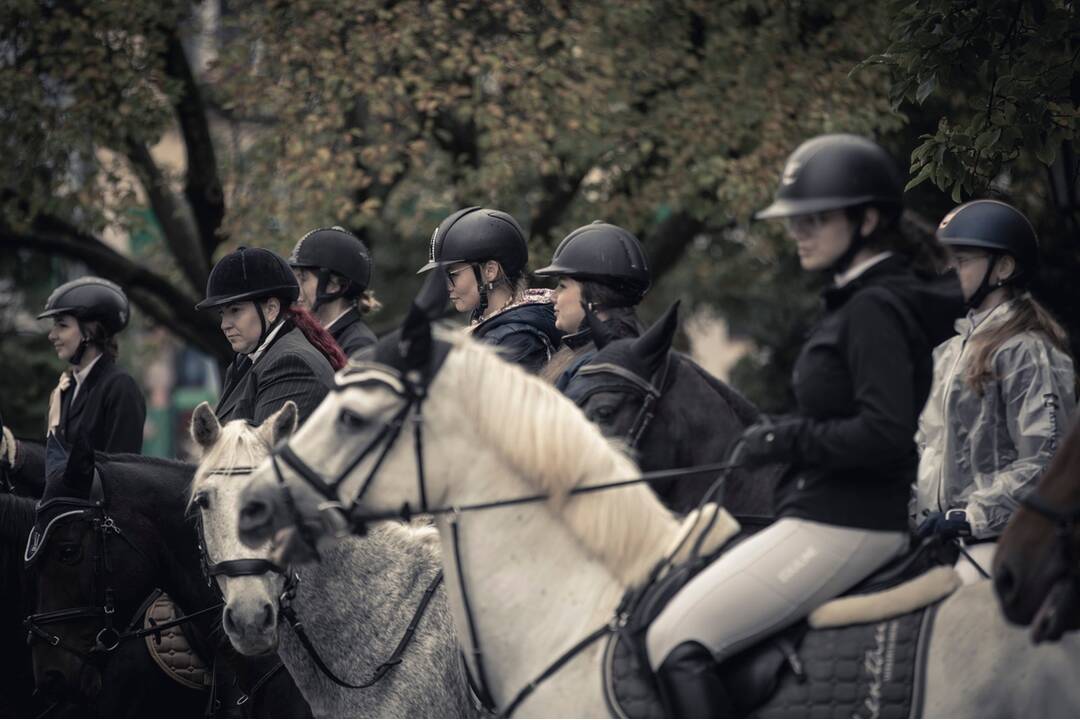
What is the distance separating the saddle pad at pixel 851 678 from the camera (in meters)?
4.19

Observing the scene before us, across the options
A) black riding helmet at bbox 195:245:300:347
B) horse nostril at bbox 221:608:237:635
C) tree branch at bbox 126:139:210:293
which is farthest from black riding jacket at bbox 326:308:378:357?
tree branch at bbox 126:139:210:293

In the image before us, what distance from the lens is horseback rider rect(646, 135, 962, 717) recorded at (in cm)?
419

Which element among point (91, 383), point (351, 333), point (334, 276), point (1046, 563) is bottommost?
point (91, 383)

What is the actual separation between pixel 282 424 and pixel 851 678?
284 cm

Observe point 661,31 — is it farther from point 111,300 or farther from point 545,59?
point 111,300

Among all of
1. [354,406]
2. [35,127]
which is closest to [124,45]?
[35,127]

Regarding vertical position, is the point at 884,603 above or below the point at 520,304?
above

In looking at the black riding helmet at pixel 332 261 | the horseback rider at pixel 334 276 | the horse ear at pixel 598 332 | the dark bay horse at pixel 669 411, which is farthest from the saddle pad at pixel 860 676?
the black riding helmet at pixel 332 261

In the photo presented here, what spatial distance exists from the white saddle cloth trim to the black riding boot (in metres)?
0.36

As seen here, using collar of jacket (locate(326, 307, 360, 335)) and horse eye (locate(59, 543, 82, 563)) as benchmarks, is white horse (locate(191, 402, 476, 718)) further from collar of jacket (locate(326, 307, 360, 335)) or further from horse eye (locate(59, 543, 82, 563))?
collar of jacket (locate(326, 307, 360, 335))

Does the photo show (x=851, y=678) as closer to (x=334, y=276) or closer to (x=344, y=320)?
(x=344, y=320)

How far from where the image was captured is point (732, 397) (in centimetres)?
581

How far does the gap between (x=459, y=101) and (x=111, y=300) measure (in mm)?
6318

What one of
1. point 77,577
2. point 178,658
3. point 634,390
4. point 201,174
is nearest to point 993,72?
point 634,390
